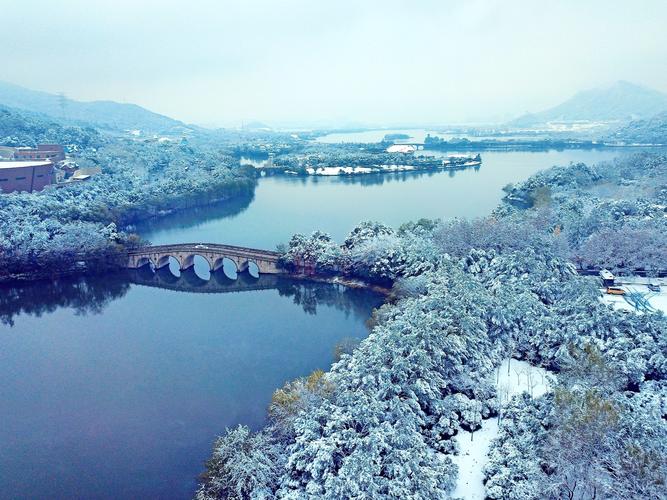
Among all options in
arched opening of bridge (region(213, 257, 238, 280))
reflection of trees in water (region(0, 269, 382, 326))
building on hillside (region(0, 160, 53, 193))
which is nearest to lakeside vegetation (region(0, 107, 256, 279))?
reflection of trees in water (region(0, 269, 382, 326))

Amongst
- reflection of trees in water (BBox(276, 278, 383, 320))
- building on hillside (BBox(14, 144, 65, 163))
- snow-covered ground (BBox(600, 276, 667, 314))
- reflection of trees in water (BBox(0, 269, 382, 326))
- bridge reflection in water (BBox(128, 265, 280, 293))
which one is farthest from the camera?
building on hillside (BBox(14, 144, 65, 163))

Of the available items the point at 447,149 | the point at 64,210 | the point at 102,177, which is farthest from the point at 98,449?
the point at 447,149

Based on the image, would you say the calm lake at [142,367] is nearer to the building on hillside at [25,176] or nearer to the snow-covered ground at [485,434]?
the snow-covered ground at [485,434]

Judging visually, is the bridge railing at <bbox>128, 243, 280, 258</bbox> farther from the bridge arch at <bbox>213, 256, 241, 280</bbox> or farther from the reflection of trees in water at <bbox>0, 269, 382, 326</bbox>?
the reflection of trees in water at <bbox>0, 269, 382, 326</bbox>

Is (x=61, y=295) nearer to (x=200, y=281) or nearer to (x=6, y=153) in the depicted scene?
(x=200, y=281)

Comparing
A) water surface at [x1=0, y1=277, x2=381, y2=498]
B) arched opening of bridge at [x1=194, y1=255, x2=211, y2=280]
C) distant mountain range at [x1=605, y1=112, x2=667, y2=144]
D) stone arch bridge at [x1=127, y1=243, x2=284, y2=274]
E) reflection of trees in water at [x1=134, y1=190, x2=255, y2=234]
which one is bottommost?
water surface at [x1=0, y1=277, x2=381, y2=498]

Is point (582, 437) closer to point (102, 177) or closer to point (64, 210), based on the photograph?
point (64, 210)

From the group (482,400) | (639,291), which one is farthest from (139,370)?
(639,291)
